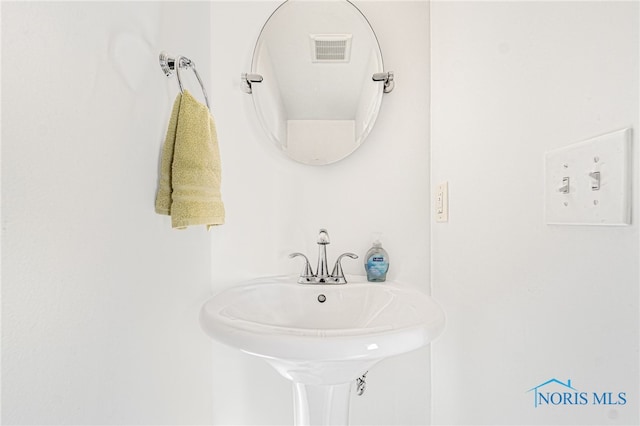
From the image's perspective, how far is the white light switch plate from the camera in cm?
40

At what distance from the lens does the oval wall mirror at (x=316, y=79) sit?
1.16 m

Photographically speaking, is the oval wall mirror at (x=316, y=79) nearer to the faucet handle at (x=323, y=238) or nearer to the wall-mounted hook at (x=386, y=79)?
the wall-mounted hook at (x=386, y=79)

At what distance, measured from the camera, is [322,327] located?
1.01 meters

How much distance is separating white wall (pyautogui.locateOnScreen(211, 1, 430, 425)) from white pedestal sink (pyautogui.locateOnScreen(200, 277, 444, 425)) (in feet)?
0.52

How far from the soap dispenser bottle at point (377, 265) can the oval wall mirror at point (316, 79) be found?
1.13ft

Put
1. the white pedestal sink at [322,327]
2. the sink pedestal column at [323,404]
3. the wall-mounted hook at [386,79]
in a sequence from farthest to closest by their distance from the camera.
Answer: the wall-mounted hook at [386,79], the sink pedestal column at [323,404], the white pedestal sink at [322,327]

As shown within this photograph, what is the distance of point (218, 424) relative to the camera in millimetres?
1180

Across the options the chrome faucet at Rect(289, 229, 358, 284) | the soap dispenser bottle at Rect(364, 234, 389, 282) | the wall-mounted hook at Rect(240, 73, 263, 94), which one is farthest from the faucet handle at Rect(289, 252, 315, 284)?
the wall-mounted hook at Rect(240, 73, 263, 94)

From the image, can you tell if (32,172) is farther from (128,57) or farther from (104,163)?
(128,57)

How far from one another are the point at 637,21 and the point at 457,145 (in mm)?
559

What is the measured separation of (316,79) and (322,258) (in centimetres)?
61

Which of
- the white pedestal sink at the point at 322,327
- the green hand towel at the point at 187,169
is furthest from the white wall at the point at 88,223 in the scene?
the white pedestal sink at the point at 322,327

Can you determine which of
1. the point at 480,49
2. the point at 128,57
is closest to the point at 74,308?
the point at 128,57

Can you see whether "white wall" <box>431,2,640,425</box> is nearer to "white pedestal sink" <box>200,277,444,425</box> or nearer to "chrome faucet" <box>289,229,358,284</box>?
"white pedestal sink" <box>200,277,444,425</box>
